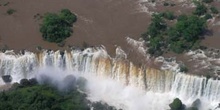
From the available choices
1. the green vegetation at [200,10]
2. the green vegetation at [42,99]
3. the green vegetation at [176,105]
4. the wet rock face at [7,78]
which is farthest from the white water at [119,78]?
the green vegetation at [200,10]

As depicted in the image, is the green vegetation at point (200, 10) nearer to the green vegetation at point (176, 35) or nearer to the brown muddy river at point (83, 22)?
the green vegetation at point (176, 35)

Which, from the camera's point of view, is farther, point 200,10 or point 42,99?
point 200,10

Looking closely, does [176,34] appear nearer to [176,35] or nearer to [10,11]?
[176,35]

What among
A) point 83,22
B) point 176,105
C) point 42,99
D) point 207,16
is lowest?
point 176,105

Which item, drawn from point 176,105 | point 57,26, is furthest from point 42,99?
point 176,105

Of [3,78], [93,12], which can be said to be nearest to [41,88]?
[3,78]

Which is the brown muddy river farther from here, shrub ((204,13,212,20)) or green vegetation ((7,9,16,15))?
shrub ((204,13,212,20))

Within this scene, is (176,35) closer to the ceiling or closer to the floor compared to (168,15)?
closer to the floor
